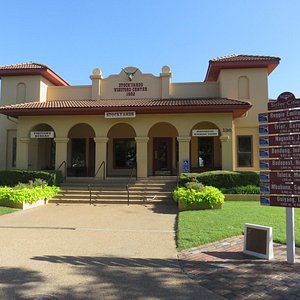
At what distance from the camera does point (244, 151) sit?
18875 mm

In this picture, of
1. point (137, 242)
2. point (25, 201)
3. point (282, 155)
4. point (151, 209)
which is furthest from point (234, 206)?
point (25, 201)

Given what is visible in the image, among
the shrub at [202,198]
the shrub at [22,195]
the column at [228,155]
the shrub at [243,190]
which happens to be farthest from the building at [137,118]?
the shrub at [202,198]

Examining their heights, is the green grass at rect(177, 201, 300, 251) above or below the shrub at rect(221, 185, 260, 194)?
below

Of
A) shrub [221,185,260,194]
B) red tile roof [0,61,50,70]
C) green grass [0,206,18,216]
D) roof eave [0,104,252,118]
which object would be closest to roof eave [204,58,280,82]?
roof eave [0,104,252,118]

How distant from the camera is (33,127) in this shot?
1833 cm

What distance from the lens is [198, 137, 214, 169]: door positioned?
19.8 m

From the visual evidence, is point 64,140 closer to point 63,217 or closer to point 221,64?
point 63,217

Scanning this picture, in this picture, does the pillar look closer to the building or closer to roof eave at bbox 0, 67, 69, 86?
the building

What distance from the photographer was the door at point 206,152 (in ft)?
65.1

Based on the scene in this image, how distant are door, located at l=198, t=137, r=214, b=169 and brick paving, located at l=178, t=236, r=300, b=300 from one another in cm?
1306

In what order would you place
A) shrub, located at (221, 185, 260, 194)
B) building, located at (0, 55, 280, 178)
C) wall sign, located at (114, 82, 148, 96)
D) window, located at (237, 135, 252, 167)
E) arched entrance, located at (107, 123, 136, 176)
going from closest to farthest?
shrub, located at (221, 185, 260, 194), building, located at (0, 55, 280, 178), window, located at (237, 135, 252, 167), wall sign, located at (114, 82, 148, 96), arched entrance, located at (107, 123, 136, 176)

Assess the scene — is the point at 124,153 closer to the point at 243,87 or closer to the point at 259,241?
the point at 243,87

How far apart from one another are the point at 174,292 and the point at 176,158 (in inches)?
625

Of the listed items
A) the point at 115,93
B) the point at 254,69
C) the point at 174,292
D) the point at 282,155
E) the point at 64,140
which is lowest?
the point at 174,292
